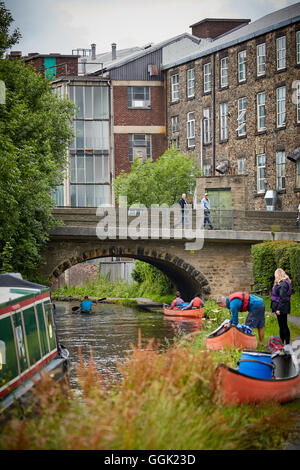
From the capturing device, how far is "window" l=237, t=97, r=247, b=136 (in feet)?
155

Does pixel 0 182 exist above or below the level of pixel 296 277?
above

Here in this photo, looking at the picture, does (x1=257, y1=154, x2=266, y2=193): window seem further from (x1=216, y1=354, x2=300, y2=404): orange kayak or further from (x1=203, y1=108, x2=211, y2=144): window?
(x1=216, y1=354, x2=300, y2=404): orange kayak

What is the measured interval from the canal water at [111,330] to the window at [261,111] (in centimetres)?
1426

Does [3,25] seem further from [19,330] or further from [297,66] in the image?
[297,66]

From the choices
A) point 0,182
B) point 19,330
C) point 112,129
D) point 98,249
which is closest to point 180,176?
point 112,129

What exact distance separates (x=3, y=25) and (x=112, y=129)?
1164 inches

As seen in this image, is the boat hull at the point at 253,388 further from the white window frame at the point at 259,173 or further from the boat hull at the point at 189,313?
the white window frame at the point at 259,173

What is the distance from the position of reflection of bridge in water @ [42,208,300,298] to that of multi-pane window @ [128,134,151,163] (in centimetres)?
1911

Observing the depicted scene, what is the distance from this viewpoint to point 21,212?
2866 cm

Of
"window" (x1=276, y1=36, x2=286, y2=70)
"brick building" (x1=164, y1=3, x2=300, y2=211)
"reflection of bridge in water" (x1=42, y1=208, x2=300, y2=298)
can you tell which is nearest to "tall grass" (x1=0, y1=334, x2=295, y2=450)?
"reflection of bridge in water" (x1=42, y1=208, x2=300, y2=298)

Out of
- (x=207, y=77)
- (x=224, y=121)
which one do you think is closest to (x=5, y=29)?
(x=224, y=121)

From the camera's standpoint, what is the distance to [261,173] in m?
46.2

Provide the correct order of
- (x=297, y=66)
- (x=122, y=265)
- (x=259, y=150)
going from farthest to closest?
(x=122, y=265) < (x=259, y=150) < (x=297, y=66)

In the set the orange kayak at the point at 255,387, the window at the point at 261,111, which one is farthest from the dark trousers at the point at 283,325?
the window at the point at 261,111
